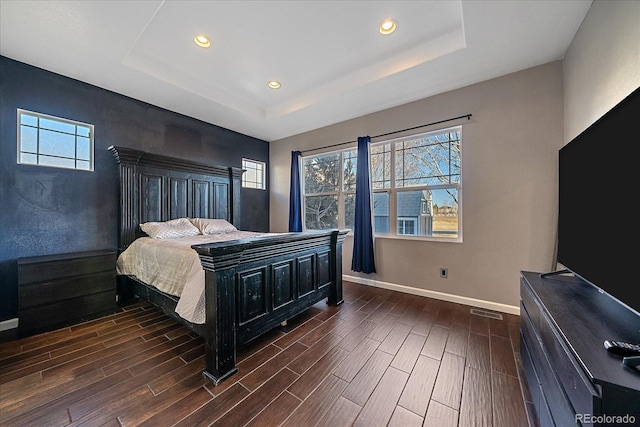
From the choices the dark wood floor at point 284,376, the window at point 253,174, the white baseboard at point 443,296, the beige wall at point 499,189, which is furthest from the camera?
the window at point 253,174

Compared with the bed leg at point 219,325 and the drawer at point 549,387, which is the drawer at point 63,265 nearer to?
the bed leg at point 219,325

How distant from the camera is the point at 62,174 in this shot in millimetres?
2668

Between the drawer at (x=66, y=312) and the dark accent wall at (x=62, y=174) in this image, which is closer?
the drawer at (x=66, y=312)

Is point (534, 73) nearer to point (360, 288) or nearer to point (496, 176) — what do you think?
point (496, 176)

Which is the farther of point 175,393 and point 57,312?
point 57,312

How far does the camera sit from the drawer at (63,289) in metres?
2.19

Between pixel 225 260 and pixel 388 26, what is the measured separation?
251 cm

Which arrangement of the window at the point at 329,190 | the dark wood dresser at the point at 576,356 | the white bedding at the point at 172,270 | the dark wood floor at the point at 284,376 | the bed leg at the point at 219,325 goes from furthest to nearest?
1. the window at the point at 329,190
2. the white bedding at the point at 172,270
3. the bed leg at the point at 219,325
4. the dark wood floor at the point at 284,376
5. the dark wood dresser at the point at 576,356

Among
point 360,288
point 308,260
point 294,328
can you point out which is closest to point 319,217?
point 360,288

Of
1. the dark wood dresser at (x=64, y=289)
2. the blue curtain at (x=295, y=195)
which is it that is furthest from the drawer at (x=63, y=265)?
the blue curtain at (x=295, y=195)

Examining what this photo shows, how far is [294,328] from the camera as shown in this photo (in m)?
2.34

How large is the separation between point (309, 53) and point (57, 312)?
3697 millimetres

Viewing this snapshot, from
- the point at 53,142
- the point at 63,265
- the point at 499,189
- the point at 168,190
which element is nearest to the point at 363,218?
the point at 499,189

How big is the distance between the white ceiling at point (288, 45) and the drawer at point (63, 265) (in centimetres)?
201
